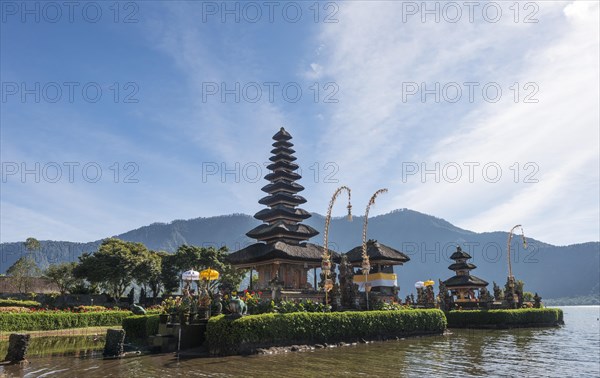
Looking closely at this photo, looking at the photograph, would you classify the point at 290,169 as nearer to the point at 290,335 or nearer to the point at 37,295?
the point at 290,335

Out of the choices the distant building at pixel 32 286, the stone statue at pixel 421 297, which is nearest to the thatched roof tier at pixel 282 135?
the stone statue at pixel 421 297

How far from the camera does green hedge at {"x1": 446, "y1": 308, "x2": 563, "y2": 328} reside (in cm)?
4188

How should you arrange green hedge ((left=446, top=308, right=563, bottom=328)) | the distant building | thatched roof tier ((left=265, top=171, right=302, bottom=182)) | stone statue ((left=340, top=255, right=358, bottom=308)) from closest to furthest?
stone statue ((left=340, top=255, right=358, bottom=308)) < green hedge ((left=446, top=308, right=563, bottom=328)) < thatched roof tier ((left=265, top=171, right=302, bottom=182)) < the distant building

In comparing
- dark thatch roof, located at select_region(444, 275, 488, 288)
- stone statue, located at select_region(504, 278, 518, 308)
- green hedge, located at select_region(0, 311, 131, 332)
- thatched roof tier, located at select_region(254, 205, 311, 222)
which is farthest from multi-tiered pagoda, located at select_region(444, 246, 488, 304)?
green hedge, located at select_region(0, 311, 131, 332)

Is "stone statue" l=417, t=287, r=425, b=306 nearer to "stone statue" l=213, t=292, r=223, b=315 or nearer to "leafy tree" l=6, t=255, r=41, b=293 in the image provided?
"stone statue" l=213, t=292, r=223, b=315

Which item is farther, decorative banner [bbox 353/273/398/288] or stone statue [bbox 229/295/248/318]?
decorative banner [bbox 353/273/398/288]

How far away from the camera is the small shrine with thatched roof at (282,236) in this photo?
40.3 m

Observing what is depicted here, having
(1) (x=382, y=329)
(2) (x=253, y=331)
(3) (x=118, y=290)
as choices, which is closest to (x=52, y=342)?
(2) (x=253, y=331)

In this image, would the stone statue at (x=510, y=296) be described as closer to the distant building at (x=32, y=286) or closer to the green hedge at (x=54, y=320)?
the green hedge at (x=54, y=320)

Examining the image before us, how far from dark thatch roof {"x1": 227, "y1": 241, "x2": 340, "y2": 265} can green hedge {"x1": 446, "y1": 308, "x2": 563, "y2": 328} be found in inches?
528

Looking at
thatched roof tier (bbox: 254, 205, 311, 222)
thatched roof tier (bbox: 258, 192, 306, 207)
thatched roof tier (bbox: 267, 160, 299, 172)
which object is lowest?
thatched roof tier (bbox: 254, 205, 311, 222)

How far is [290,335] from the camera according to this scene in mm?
21844

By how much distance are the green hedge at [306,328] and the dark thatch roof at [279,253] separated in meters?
12.9

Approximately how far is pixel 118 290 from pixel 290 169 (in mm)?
30801
